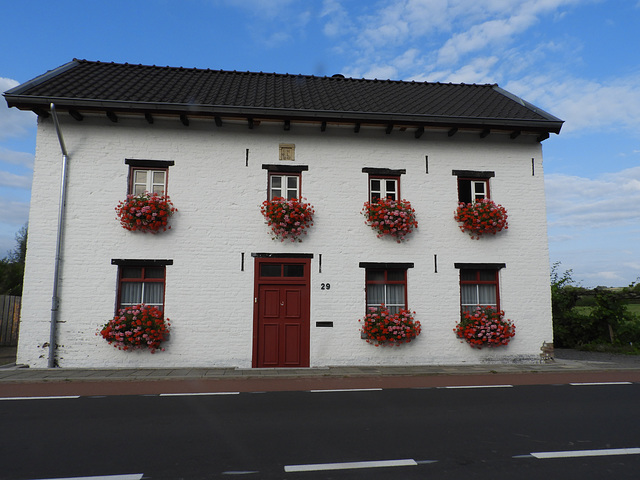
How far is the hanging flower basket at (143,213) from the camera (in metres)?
10.4

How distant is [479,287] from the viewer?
38.5ft

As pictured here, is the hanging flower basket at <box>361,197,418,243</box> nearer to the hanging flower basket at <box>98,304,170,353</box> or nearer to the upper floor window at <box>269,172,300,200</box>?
the upper floor window at <box>269,172,300,200</box>

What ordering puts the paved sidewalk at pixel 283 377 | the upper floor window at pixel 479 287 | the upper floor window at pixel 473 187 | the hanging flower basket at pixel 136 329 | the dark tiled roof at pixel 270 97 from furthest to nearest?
the upper floor window at pixel 473 187 < the upper floor window at pixel 479 287 < the dark tiled roof at pixel 270 97 < the hanging flower basket at pixel 136 329 < the paved sidewalk at pixel 283 377

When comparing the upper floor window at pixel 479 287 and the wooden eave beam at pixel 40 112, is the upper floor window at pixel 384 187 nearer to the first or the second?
the upper floor window at pixel 479 287

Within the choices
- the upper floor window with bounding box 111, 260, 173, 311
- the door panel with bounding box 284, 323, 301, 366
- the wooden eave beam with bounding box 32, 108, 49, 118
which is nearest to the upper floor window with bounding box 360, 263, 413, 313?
the door panel with bounding box 284, 323, 301, 366

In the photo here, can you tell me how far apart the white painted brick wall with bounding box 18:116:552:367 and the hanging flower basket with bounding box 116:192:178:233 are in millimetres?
291

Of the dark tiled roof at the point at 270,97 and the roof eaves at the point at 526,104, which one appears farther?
the roof eaves at the point at 526,104

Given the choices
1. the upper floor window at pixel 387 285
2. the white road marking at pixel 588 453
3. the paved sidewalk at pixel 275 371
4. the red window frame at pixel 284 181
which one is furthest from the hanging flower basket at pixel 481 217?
the white road marking at pixel 588 453

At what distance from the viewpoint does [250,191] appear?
11203mm

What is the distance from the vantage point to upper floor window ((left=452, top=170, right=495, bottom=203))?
12.0 meters

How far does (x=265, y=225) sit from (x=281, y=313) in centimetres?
227

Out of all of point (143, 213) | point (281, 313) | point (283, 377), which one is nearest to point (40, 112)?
point (143, 213)

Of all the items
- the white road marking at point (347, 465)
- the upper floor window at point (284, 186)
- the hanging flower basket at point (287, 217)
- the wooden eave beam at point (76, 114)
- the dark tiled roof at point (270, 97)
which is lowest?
the white road marking at point (347, 465)

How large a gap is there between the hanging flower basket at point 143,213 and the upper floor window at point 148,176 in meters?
0.44
